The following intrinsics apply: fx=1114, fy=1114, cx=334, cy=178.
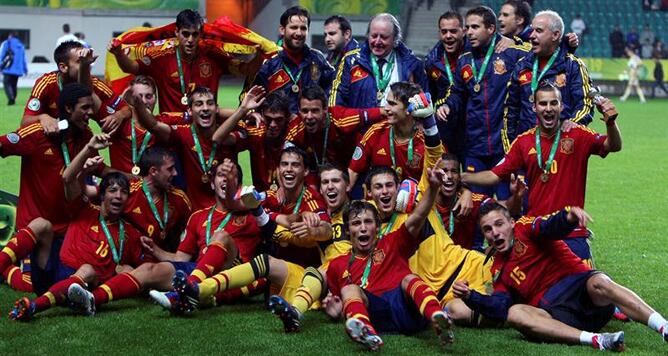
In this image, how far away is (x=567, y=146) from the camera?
22.6ft

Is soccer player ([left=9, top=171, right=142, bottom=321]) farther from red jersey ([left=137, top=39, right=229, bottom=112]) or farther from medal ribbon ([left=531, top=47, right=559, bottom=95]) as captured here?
medal ribbon ([left=531, top=47, right=559, bottom=95])

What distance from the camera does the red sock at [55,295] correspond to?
6598 millimetres

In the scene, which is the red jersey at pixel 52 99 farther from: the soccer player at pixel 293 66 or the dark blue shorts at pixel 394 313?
the dark blue shorts at pixel 394 313

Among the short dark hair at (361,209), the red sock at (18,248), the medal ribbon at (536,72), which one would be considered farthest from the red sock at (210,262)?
the medal ribbon at (536,72)

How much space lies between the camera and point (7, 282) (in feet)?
25.4

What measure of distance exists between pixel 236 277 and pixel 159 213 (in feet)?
3.92

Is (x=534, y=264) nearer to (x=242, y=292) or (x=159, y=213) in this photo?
(x=242, y=292)

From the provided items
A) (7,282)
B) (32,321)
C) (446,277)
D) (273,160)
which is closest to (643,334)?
(446,277)

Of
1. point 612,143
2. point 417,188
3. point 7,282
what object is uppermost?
point 612,143

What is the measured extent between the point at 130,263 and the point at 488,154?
2839 mm

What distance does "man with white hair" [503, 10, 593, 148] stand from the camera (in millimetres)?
7961

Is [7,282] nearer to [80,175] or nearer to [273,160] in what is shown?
[80,175]

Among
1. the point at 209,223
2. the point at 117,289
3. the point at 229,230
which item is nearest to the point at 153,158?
the point at 209,223

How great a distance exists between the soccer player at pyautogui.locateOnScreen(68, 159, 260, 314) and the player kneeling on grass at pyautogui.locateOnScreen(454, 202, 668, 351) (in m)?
1.55
